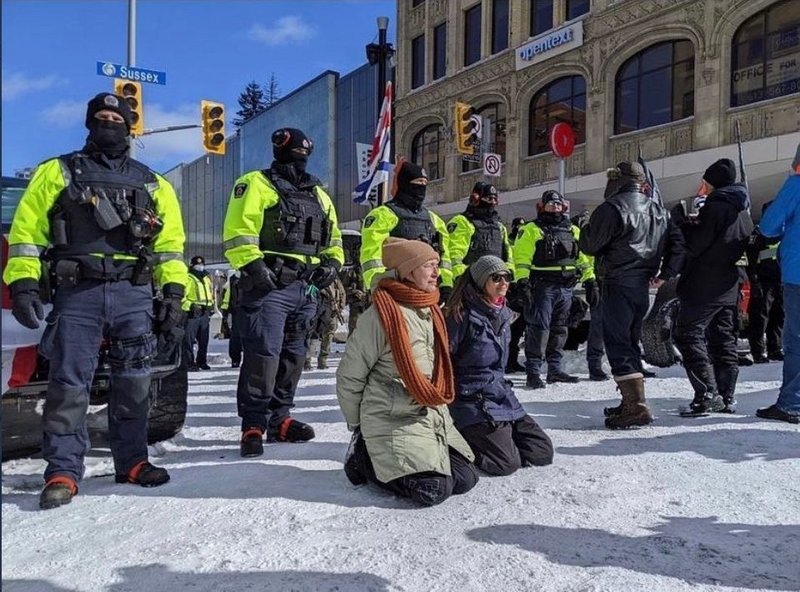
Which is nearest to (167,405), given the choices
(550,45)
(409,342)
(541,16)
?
(409,342)

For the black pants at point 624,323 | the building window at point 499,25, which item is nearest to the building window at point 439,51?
the building window at point 499,25

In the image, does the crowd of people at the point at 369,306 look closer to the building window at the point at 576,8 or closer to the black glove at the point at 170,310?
the black glove at the point at 170,310

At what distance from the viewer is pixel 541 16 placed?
70.1 feet

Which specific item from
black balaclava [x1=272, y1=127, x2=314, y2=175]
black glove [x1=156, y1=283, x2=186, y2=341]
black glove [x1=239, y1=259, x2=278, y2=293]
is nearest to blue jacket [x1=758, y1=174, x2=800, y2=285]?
black balaclava [x1=272, y1=127, x2=314, y2=175]

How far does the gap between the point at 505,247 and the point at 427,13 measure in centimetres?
2183

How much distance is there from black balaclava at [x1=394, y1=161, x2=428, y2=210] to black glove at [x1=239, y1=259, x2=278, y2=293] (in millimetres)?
1412

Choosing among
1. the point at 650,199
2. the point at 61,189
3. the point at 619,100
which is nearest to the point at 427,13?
the point at 619,100

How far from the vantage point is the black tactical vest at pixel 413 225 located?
4.93m

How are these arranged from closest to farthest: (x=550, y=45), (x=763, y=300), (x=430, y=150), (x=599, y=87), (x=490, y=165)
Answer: (x=763, y=300)
(x=490, y=165)
(x=599, y=87)
(x=550, y=45)
(x=430, y=150)

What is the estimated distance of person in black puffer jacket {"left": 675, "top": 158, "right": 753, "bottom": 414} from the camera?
16.0 ft

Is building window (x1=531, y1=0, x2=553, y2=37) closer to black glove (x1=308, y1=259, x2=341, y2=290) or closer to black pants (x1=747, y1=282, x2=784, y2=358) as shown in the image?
black pants (x1=747, y1=282, x2=784, y2=358)

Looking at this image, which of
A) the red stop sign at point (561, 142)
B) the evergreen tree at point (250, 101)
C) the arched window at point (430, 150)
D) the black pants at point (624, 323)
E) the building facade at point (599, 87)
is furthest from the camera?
the evergreen tree at point (250, 101)

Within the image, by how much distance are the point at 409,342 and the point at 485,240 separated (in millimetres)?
3700

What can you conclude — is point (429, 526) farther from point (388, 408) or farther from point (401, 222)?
point (401, 222)
